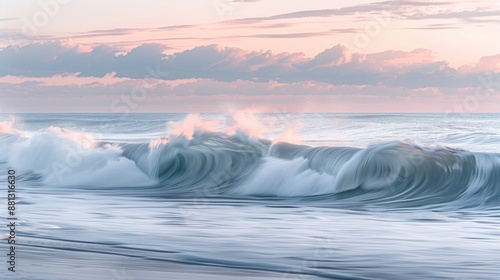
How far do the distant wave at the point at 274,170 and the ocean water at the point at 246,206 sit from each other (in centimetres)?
4

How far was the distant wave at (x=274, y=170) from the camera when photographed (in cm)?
1531

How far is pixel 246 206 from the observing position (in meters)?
13.9

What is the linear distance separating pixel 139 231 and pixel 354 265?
3.18 m

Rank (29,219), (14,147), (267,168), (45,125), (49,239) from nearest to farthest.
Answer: (49,239) → (29,219) → (267,168) → (14,147) → (45,125)

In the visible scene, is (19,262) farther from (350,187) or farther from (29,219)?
(350,187)

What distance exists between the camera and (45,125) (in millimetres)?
50844

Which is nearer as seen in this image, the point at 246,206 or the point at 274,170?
the point at 246,206

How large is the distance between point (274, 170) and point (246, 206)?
11.5 feet

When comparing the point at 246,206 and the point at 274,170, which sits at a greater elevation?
the point at 274,170

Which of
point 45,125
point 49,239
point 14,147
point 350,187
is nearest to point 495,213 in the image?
point 350,187

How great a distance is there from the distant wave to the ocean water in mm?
41

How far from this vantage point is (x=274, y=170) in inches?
682

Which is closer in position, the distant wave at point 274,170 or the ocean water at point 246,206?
the ocean water at point 246,206

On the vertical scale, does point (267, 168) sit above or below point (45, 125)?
below
